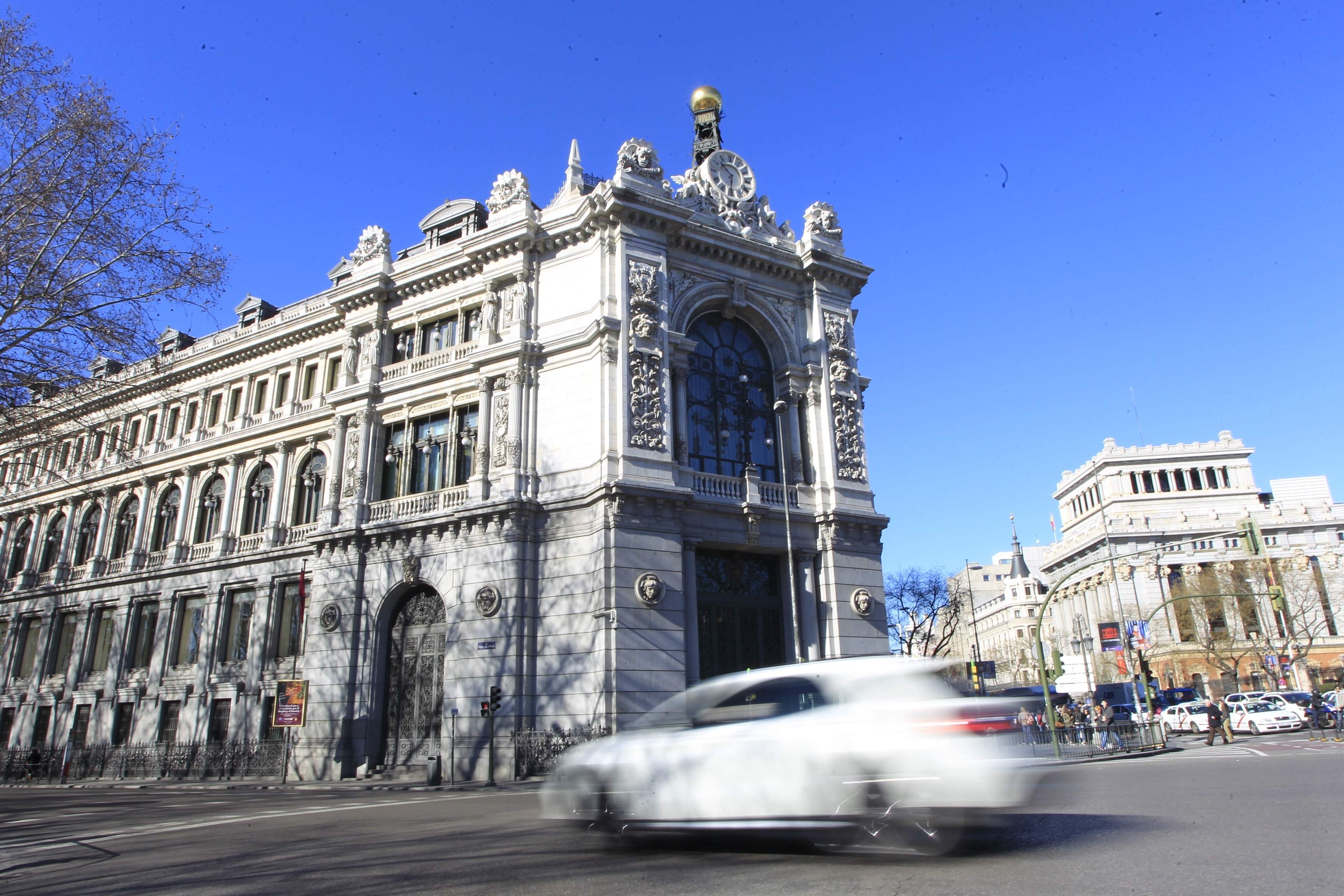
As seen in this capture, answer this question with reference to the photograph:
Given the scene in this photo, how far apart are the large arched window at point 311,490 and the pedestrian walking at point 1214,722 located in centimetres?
3397

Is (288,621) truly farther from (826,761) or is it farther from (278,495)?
(826,761)

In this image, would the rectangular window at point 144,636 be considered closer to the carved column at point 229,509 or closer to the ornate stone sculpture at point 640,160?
the carved column at point 229,509

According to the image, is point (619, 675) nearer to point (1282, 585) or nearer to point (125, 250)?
point (125, 250)

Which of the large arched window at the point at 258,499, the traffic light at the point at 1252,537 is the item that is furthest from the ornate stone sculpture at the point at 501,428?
the traffic light at the point at 1252,537

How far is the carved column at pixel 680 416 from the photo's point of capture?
92.0 ft

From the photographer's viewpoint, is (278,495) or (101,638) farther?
(101,638)

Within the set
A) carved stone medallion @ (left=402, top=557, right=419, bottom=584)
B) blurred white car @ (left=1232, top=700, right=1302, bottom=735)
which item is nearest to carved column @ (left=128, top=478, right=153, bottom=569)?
carved stone medallion @ (left=402, top=557, right=419, bottom=584)

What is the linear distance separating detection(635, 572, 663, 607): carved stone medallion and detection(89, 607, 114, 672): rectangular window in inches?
1115

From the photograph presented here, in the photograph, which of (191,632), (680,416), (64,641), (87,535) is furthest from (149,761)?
(680,416)

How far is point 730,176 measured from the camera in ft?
107

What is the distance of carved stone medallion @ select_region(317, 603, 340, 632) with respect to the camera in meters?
30.2

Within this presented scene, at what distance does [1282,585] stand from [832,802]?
6346 cm

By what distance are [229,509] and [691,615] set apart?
22569 millimetres

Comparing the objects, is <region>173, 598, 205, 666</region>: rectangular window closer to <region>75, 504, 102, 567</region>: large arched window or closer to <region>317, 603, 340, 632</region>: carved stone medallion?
<region>317, 603, 340, 632</region>: carved stone medallion
